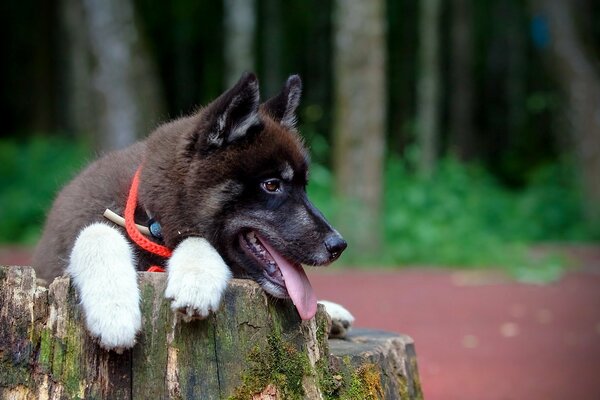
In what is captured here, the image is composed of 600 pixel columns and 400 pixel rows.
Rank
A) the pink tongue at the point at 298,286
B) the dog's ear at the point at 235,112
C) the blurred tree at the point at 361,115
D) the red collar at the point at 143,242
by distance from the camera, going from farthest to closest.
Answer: the blurred tree at the point at 361,115
the red collar at the point at 143,242
the dog's ear at the point at 235,112
the pink tongue at the point at 298,286

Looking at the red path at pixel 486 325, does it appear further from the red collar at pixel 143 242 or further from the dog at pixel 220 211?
the red collar at pixel 143 242

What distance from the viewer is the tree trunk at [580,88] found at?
1927 cm

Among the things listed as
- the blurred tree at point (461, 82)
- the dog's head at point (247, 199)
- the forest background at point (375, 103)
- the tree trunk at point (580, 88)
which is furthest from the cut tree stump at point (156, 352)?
the blurred tree at point (461, 82)

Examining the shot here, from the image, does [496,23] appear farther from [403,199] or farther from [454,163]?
[403,199]

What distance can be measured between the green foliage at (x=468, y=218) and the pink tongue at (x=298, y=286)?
31.3ft

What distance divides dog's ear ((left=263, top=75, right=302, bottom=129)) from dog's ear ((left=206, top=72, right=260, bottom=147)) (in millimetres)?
578

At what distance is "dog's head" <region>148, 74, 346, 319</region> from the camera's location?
14.2 feet

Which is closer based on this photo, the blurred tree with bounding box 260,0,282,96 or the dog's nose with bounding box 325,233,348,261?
the dog's nose with bounding box 325,233,348,261

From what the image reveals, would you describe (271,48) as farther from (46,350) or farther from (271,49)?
(46,350)

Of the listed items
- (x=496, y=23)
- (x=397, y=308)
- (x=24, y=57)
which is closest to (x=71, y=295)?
(x=397, y=308)

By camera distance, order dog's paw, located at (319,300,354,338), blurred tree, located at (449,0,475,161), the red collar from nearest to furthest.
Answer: the red collar → dog's paw, located at (319,300,354,338) → blurred tree, located at (449,0,475,161)

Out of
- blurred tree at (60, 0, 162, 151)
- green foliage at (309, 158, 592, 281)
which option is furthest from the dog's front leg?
blurred tree at (60, 0, 162, 151)

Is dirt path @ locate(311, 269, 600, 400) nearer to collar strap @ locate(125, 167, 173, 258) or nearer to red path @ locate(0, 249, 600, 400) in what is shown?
red path @ locate(0, 249, 600, 400)

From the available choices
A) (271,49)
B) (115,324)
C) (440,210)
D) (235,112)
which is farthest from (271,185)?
(271,49)
